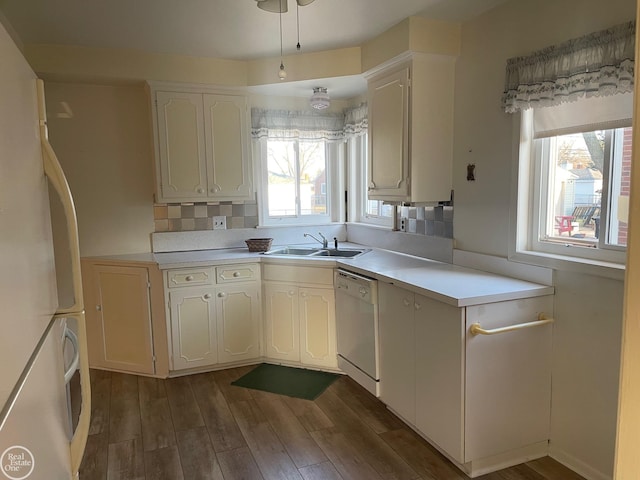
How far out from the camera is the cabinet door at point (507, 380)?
6.99 feet

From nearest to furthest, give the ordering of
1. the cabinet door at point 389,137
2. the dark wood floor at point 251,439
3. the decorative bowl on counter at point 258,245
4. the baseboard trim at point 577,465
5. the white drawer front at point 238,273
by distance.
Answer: the baseboard trim at point 577,465
the dark wood floor at point 251,439
the cabinet door at point 389,137
the white drawer front at point 238,273
the decorative bowl on counter at point 258,245

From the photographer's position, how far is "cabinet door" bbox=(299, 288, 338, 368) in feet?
10.9

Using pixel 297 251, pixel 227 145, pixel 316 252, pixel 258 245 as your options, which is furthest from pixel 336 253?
pixel 227 145

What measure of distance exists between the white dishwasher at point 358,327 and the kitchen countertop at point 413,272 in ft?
0.31

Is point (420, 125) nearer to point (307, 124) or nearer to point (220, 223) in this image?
point (307, 124)

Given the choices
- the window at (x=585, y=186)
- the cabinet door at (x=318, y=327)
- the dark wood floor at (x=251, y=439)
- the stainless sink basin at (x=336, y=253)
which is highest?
the window at (x=585, y=186)

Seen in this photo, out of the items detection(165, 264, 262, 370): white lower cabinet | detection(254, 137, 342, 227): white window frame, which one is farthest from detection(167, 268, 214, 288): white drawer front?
detection(254, 137, 342, 227): white window frame

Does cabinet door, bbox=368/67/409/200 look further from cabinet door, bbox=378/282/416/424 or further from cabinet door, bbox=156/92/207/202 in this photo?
cabinet door, bbox=156/92/207/202

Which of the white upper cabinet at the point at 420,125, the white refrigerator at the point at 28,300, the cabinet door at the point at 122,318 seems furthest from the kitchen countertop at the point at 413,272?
the white refrigerator at the point at 28,300

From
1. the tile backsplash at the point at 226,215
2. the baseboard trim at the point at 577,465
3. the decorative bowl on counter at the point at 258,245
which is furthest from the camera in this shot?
the decorative bowl on counter at the point at 258,245

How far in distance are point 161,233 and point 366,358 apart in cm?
198

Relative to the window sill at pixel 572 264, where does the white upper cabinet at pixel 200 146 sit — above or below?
above

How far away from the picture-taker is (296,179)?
13.7 feet

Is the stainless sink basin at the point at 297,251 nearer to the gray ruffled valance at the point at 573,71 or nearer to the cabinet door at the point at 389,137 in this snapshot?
the cabinet door at the point at 389,137
